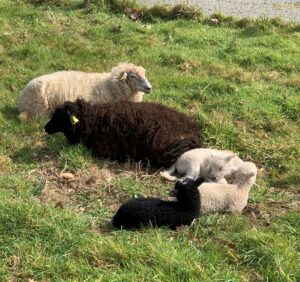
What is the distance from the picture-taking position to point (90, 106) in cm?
680

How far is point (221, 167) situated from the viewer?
5.93 m

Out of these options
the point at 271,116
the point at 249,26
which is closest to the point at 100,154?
the point at 271,116

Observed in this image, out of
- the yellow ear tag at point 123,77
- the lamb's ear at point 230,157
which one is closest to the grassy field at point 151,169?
the lamb's ear at point 230,157

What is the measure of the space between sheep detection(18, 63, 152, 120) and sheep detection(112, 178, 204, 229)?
3108 mm

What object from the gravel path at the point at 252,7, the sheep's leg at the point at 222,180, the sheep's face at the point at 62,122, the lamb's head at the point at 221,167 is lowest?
the sheep's leg at the point at 222,180

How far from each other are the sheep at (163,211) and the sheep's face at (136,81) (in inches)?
123

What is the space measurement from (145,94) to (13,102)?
197 cm

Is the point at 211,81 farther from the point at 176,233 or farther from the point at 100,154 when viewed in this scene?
the point at 176,233

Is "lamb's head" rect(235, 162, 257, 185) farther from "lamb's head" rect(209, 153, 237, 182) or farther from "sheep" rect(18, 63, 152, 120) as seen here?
"sheep" rect(18, 63, 152, 120)

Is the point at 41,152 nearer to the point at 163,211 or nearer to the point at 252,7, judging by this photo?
the point at 163,211

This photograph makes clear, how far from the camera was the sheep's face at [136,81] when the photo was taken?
7859mm

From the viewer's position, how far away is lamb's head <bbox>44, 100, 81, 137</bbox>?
659 cm

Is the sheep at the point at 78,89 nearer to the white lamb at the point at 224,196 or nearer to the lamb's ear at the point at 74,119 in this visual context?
the lamb's ear at the point at 74,119

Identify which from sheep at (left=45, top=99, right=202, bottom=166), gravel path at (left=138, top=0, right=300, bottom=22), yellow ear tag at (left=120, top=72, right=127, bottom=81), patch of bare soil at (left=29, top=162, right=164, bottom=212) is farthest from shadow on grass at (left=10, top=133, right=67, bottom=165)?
gravel path at (left=138, top=0, right=300, bottom=22)
